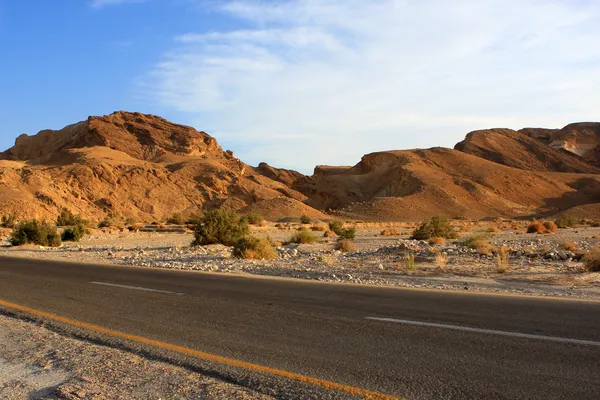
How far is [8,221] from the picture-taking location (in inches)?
2109

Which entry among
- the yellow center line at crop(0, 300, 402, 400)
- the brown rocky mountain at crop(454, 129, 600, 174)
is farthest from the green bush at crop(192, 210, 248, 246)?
the brown rocky mountain at crop(454, 129, 600, 174)

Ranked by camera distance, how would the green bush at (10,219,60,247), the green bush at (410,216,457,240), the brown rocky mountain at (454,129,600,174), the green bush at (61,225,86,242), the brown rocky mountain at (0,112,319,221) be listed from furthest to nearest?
the brown rocky mountain at (454,129,600,174) < the brown rocky mountain at (0,112,319,221) < the green bush at (61,225,86,242) < the green bush at (410,216,457,240) < the green bush at (10,219,60,247)

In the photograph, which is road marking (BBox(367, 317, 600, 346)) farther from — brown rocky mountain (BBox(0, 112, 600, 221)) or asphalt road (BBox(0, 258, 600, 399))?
brown rocky mountain (BBox(0, 112, 600, 221))

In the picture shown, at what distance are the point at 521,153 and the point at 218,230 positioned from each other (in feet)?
365

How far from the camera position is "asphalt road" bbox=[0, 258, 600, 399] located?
16.7 ft

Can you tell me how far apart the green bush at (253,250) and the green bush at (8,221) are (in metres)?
38.5

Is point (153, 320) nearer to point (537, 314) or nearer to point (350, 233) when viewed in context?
point (537, 314)

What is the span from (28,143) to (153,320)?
122 metres

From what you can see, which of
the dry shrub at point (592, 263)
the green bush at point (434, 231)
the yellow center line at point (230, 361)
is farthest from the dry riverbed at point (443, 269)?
the green bush at point (434, 231)

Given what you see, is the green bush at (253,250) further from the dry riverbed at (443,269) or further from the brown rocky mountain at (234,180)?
the brown rocky mountain at (234,180)

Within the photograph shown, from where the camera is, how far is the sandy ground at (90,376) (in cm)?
485

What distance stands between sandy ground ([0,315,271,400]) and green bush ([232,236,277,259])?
1414cm

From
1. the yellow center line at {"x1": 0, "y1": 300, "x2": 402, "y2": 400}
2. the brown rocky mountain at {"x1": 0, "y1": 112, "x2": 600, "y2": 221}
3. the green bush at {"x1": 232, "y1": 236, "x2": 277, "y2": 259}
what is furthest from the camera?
the brown rocky mountain at {"x1": 0, "y1": 112, "x2": 600, "y2": 221}

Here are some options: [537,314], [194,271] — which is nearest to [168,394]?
[537,314]
